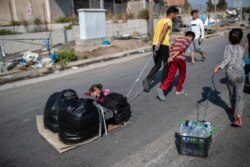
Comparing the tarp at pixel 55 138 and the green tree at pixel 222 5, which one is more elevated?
the green tree at pixel 222 5

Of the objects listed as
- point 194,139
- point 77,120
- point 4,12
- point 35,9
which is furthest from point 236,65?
point 35,9

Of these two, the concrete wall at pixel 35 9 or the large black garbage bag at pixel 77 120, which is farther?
the concrete wall at pixel 35 9

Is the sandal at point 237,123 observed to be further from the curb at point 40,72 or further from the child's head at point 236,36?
the curb at point 40,72

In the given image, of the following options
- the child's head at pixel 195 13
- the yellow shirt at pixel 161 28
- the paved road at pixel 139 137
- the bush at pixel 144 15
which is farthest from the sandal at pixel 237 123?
the bush at pixel 144 15

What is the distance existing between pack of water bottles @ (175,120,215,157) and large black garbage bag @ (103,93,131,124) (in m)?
1.23

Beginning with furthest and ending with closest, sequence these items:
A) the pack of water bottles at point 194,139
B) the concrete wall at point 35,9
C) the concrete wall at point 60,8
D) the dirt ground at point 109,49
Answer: the concrete wall at point 60,8
the concrete wall at point 35,9
the dirt ground at point 109,49
the pack of water bottles at point 194,139

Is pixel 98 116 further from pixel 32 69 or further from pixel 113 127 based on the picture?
pixel 32 69

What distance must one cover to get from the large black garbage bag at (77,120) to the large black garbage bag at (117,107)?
17.8 inches

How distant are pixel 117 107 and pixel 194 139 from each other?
4.97ft

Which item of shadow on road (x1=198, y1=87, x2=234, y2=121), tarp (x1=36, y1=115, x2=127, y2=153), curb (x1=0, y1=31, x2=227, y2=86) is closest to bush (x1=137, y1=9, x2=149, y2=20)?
curb (x1=0, y1=31, x2=227, y2=86)

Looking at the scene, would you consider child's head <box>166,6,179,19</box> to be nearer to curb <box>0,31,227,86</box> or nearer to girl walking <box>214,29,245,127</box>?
girl walking <box>214,29,245,127</box>

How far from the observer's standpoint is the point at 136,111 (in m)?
5.23

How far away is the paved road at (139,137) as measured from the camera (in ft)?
11.5

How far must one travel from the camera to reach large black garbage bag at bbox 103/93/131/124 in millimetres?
4391
